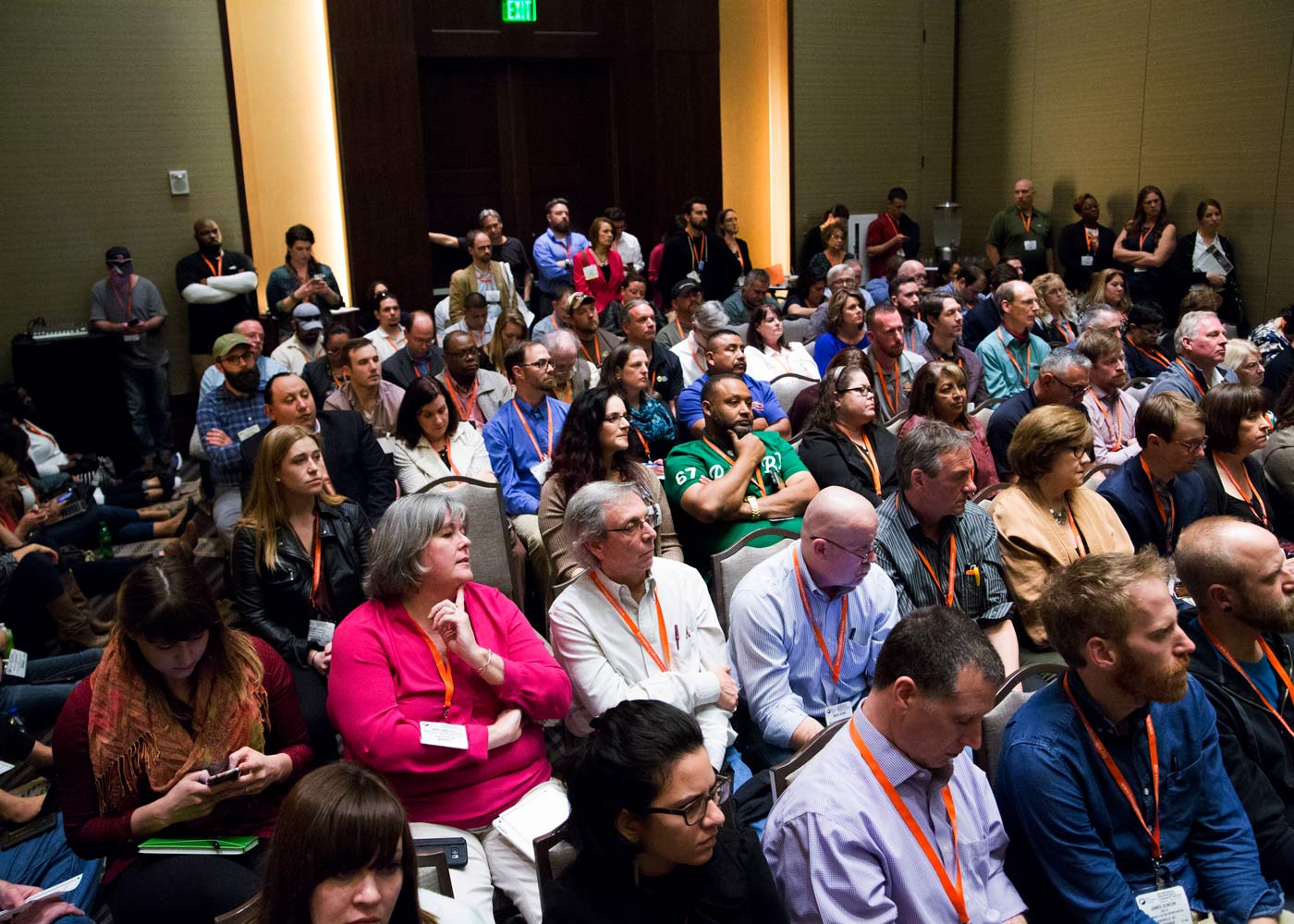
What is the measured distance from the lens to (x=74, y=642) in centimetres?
431

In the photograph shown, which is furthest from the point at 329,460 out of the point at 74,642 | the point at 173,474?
the point at 173,474

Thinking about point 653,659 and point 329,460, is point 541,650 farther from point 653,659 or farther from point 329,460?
point 329,460

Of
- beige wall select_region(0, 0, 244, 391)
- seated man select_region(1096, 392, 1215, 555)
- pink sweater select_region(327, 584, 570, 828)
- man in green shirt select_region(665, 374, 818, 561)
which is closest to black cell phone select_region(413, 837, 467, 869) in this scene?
pink sweater select_region(327, 584, 570, 828)

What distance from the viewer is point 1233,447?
4004mm

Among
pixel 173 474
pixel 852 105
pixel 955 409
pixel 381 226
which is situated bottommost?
pixel 173 474

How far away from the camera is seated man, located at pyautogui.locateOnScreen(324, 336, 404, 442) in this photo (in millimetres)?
5348

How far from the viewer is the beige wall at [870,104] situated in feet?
37.7

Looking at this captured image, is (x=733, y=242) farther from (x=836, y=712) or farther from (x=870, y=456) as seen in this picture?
(x=836, y=712)

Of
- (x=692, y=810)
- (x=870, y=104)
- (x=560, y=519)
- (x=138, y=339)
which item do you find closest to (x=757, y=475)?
(x=560, y=519)

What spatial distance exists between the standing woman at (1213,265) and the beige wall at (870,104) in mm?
3465

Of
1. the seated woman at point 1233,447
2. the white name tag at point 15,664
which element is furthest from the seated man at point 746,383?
the white name tag at point 15,664

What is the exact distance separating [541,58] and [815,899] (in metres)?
10.1

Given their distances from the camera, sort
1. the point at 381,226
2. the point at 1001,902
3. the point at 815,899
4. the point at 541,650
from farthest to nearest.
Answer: the point at 381,226 < the point at 541,650 < the point at 1001,902 < the point at 815,899

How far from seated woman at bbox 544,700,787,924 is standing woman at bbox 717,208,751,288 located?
27.8 feet
